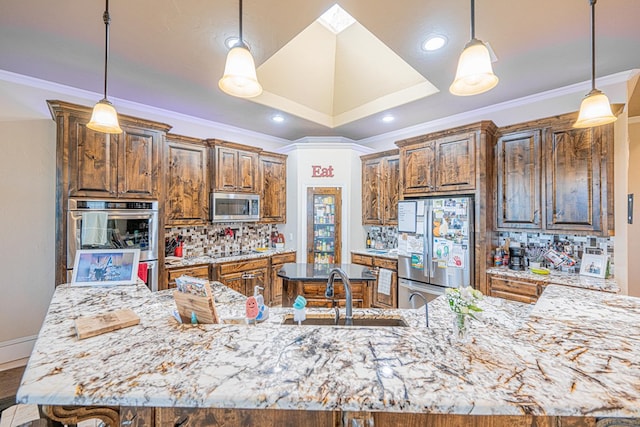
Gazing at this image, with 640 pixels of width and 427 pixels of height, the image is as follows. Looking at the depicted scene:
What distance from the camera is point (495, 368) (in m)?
0.86

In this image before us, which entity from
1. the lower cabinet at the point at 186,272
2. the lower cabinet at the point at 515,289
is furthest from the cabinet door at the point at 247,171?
the lower cabinet at the point at 515,289

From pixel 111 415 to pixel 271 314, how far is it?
0.88m

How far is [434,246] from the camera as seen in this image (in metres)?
3.56

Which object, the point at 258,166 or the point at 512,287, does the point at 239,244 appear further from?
the point at 512,287

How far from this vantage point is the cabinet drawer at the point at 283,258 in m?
4.55

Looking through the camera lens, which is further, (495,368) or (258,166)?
(258,166)

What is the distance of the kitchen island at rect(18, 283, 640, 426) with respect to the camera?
0.74 metres

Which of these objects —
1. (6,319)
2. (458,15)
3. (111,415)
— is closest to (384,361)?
(111,415)

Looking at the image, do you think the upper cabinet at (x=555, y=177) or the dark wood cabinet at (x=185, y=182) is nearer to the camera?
the upper cabinet at (x=555, y=177)

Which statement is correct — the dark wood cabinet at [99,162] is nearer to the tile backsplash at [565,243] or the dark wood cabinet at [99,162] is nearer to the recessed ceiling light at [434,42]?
the recessed ceiling light at [434,42]

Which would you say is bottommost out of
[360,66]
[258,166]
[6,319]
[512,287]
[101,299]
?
[6,319]

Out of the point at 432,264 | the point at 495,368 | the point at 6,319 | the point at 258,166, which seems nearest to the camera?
the point at 495,368

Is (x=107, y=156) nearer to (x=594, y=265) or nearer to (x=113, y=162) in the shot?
(x=113, y=162)

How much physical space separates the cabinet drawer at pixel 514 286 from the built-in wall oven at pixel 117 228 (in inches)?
159
